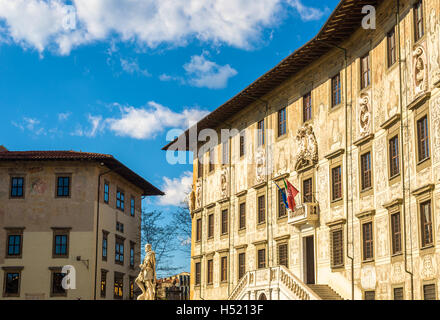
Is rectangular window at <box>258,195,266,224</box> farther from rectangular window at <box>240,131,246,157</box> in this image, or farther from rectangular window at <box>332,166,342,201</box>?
rectangular window at <box>332,166,342,201</box>

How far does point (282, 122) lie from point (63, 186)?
2080 centimetres

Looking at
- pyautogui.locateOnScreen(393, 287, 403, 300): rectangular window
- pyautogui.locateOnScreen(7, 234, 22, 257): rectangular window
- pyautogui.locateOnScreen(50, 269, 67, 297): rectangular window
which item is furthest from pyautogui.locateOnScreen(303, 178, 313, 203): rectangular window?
pyautogui.locateOnScreen(7, 234, 22, 257): rectangular window

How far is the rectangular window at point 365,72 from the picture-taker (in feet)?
86.6

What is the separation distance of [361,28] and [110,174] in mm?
28895

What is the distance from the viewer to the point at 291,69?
107ft

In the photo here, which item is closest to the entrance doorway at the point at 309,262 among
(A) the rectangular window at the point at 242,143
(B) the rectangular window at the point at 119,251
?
(A) the rectangular window at the point at 242,143

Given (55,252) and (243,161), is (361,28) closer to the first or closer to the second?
(243,161)

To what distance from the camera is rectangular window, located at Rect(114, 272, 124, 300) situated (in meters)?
50.1

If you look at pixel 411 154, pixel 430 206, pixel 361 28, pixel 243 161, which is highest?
pixel 361 28

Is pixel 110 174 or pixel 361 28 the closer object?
pixel 361 28

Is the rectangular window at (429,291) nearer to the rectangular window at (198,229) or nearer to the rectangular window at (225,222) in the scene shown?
the rectangular window at (225,222)

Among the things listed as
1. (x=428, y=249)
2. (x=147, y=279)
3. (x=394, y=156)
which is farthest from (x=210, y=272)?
(x=428, y=249)
